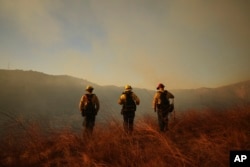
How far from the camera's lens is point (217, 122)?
919cm

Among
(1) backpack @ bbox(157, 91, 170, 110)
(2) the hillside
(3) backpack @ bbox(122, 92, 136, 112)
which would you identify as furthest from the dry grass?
(2) the hillside

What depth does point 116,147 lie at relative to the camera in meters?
6.23

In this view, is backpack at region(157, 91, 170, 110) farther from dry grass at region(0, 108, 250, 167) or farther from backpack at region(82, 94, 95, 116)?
backpack at region(82, 94, 95, 116)

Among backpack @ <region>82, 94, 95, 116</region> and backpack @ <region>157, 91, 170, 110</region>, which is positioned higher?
backpack @ <region>157, 91, 170, 110</region>

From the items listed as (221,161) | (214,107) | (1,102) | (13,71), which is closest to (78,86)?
(13,71)

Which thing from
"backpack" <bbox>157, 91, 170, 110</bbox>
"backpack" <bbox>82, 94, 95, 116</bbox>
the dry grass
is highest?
"backpack" <bbox>157, 91, 170, 110</bbox>

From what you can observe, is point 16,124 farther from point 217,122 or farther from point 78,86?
point 78,86

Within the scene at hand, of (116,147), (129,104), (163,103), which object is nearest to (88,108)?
(129,104)

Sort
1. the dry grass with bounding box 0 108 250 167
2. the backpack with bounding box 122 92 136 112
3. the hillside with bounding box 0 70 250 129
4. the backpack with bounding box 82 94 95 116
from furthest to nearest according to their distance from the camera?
the hillside with bounding box 0 70 250 129, the backpack with bounding box 122 92 136 112, the backpack with bounding box 82 94 95 116, the dry grass with bounding box 0 108 250 167

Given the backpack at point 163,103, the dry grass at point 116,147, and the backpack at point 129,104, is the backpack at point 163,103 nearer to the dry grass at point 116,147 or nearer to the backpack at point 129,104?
the backpack at point 129,104

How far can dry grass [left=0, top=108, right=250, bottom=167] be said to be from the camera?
15.9 feet

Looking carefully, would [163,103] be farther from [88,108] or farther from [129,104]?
[88,108]

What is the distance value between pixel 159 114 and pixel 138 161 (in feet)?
16.1

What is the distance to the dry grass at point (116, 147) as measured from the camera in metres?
4.84
